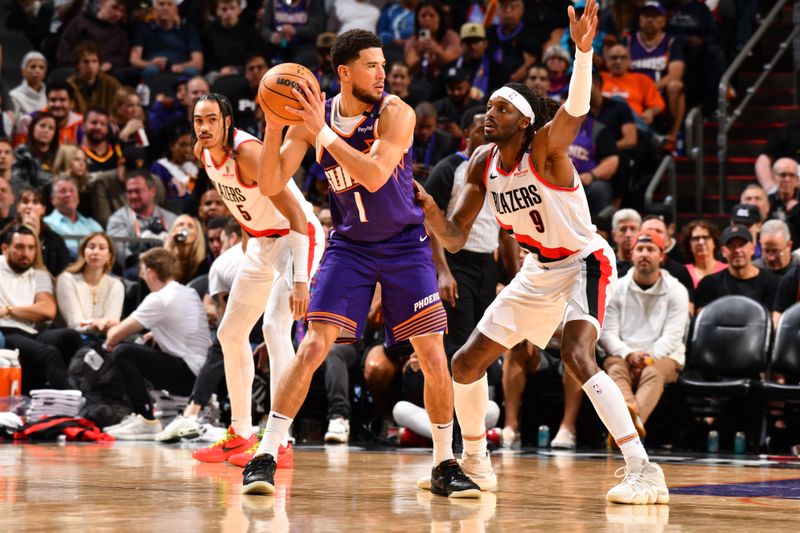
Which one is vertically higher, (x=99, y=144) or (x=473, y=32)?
(x=473, y=32)

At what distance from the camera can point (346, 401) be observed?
981 cm

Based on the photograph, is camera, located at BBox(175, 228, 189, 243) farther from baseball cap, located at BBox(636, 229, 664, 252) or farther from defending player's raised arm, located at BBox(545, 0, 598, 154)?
defending player's raised arm, located at BBox(545, 0, 598, 154)

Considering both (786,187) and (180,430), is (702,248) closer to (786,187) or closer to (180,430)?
(786,187)

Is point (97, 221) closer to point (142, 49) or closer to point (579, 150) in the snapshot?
point (142, 49)

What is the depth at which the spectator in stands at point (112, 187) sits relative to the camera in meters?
12.5

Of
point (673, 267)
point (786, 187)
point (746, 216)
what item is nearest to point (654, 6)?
point (786, 187)

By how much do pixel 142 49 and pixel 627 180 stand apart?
6406mm

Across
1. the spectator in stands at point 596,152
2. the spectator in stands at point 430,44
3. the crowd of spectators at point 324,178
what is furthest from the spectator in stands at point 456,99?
the spectator in stands at point 596,152

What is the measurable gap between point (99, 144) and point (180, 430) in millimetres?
4880

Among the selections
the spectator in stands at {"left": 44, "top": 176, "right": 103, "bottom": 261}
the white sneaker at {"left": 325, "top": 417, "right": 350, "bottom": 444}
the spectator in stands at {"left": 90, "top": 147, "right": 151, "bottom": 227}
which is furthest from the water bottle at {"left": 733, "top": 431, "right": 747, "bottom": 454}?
the spectator in stands at {"left": 90, "top": 147, "right": 151, "bottom": 227}

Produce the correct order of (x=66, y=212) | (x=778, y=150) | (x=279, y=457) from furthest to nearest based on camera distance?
(x=778, y=150), (x=66, y=212), (x=279, y=457)

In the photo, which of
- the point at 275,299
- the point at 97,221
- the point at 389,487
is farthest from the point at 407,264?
the point at 97,221

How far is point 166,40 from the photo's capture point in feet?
50.1

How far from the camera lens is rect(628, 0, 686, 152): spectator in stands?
1355 cm
